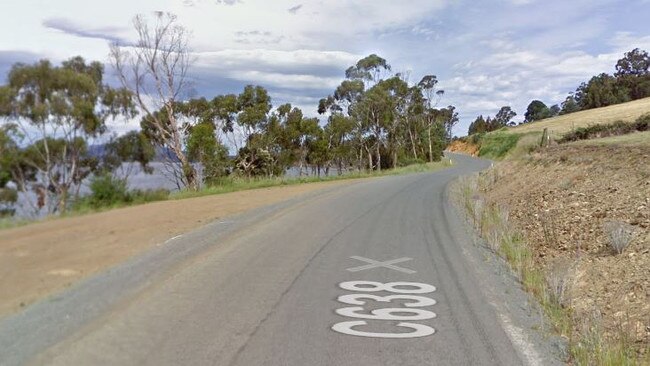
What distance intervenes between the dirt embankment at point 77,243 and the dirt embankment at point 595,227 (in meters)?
6.67

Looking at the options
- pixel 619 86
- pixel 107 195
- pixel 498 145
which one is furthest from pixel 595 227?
pixel 619 86

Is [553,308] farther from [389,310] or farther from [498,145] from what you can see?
[498,145]

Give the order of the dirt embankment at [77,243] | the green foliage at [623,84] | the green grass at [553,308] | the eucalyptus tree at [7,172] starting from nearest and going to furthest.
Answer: the green grass at [553,308]
the dirt embankment at [77,243]
the eucalyptus tree at [7,172]
the green foliage at [623,84]

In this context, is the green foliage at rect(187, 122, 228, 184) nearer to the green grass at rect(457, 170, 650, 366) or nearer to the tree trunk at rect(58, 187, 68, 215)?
the tree trunk at rect(58, 187, 68, 215)

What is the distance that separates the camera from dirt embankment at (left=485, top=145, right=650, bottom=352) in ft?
22.1

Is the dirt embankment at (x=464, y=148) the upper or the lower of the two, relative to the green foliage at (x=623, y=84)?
lower

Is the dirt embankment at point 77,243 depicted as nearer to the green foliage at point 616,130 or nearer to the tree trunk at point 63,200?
the tree trunk at point 63,200

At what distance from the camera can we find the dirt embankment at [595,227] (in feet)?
22.1

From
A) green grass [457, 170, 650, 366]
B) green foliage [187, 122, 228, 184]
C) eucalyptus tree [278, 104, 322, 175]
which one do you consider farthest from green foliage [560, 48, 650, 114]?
green grass [457, 170, 650, 366]

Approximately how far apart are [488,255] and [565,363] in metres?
4.78

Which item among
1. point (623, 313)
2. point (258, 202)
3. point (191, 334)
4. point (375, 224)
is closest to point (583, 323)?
point (623, 313)

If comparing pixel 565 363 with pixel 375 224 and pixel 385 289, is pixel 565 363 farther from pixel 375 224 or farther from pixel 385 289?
pixel 375 224

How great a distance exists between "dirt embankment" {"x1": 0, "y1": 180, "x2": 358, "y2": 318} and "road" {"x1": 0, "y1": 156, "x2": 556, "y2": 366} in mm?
554

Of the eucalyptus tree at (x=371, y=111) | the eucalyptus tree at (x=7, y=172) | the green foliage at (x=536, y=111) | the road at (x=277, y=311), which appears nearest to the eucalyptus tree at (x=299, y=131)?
the eucalyptus tree at (x=371, y=111)
